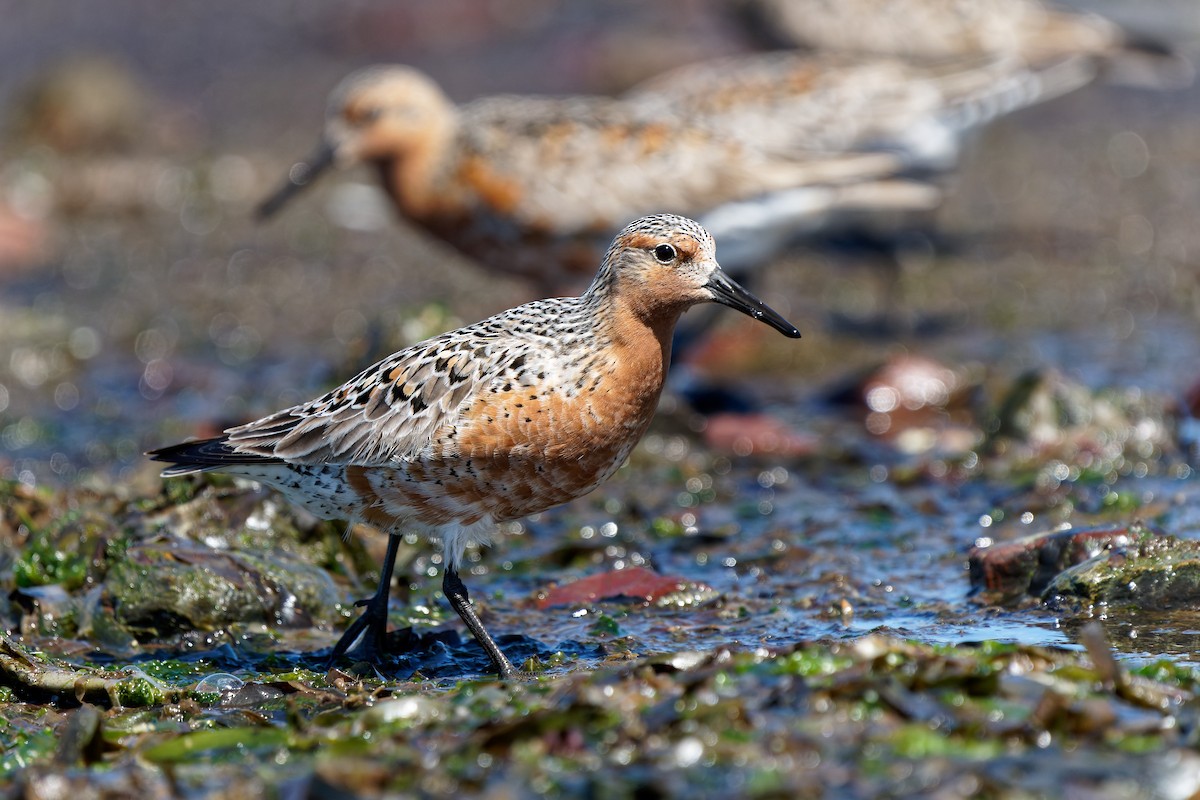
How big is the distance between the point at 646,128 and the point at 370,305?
3.16 meters

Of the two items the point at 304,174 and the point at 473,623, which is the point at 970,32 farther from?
the point at 473,623

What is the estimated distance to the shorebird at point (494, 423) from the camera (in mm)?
6582

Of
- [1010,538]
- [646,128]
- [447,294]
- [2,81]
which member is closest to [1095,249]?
[646,128]

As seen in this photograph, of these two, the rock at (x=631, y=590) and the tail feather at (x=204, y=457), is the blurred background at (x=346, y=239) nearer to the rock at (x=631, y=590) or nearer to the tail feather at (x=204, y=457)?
the tail feather at (x=204, y=457)

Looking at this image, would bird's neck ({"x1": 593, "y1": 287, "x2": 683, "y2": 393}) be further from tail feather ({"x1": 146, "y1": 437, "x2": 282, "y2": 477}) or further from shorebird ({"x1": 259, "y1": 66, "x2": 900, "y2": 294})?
shorebird ({"x1": 259, "y1": 66, "x2": 900, "y2": 294})

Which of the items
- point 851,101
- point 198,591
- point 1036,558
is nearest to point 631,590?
point 1036,558

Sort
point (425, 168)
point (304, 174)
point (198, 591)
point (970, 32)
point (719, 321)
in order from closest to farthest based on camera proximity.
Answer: point (198, 591)
point (425, 168)
point (304, 174)
point (719, 321)
point (970, 32)

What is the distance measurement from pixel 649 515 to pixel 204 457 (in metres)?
2.99

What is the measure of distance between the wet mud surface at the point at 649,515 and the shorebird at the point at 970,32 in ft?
4.42

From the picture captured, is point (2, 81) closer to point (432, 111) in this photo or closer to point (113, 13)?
point (113, 13)

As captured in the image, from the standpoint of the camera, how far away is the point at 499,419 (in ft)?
21.5

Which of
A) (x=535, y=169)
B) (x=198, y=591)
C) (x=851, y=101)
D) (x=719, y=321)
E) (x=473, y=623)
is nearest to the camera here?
(x=473, y=623)

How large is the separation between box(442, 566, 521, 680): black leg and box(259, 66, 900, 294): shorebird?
485 cm

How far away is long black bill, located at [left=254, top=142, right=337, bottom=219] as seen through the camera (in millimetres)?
11680
